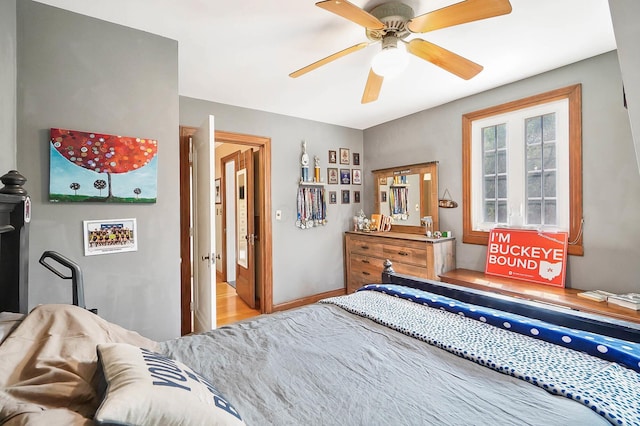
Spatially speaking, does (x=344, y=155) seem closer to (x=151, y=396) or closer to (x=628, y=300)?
(x=628, y=300)

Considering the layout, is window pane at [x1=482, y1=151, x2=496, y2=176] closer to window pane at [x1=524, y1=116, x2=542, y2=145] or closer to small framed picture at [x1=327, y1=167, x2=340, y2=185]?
window pane at [x1=524, y1=116, x2=542, y2=145]

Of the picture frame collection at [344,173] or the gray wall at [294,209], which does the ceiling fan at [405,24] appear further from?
the picture frame collection at [344,173]

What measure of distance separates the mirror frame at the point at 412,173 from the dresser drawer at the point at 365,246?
1.60ft

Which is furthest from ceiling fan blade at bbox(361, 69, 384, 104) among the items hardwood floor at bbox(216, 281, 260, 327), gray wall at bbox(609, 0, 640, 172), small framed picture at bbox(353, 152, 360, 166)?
hardwood floor at bbox(216, 281, 260, 327)

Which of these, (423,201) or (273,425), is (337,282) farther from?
(273,425)

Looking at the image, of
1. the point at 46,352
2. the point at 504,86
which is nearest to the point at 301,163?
the point at 504,86

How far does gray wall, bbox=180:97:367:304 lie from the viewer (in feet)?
11.4

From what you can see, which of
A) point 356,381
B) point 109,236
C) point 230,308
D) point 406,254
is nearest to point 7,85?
point 109,236

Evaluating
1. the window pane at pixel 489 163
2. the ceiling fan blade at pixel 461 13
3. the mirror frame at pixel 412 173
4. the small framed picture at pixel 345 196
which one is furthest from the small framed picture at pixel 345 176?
the ceiling fan blade at pixel 461 13

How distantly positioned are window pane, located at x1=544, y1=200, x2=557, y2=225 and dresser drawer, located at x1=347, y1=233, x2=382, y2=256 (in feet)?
5.43

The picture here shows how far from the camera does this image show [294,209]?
376cm

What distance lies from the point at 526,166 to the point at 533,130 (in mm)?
336

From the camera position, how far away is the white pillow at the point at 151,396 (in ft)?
1.82

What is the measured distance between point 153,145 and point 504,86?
3190mm
